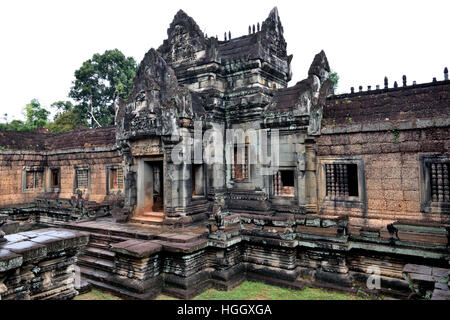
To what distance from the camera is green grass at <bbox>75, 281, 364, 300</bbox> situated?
6.89 m

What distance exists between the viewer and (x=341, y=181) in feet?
29.6

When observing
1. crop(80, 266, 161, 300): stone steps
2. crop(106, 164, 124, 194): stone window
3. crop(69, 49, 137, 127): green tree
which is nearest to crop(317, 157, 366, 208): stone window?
crop(80, 266, 161, 300): stone steps

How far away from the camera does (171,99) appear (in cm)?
962

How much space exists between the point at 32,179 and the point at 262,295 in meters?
15.1

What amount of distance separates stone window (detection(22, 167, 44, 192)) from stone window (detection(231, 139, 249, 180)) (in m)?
12.0

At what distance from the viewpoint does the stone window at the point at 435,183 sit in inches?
301

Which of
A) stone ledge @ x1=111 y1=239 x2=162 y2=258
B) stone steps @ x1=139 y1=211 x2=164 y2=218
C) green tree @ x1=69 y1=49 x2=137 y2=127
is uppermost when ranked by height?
green tree @ x1=69 y1=49 x2=137 y2=127

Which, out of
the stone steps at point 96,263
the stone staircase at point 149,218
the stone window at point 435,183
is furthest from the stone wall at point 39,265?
the stone window at point 435,183

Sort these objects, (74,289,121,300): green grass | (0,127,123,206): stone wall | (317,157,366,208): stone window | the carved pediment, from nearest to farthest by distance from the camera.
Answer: (74,289,121,300): green grass < (317,157,366,208): stone window < the carved pediment < (0,127,123,206): stone wall

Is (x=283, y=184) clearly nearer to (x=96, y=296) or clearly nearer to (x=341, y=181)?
(x=341, y=181)

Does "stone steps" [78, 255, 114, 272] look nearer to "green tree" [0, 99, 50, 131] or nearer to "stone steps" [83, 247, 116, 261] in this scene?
"stone steps" [83, 247, 116, 261]

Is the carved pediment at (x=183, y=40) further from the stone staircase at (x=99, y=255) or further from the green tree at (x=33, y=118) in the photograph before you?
the green tree at (x=33, y=118)

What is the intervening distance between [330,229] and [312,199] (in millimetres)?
1596

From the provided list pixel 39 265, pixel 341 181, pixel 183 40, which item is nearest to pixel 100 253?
pixel 39 265
